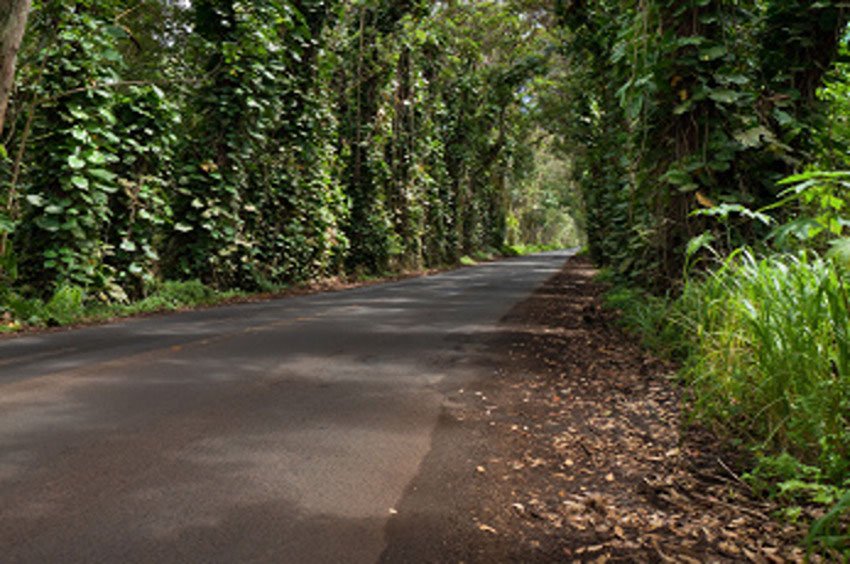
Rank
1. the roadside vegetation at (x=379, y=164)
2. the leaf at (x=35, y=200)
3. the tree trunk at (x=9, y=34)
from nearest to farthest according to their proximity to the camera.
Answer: the roadside vegetation at (x=379, y=164), the tree trunk at (x=9, y=34), the leaf at (x=35, y=200)

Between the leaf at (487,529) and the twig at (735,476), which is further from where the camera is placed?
the twig at (735,476)

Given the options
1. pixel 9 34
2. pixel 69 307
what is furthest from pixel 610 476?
pixel 69 307

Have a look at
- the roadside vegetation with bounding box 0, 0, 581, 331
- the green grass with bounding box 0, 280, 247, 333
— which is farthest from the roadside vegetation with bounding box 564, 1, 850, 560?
the green grass with bounding box 0, 280, 247, 333

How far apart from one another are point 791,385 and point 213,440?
3.24m

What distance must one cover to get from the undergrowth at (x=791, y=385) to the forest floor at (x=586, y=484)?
17cm

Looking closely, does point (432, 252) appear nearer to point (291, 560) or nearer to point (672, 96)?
point (672, 96)

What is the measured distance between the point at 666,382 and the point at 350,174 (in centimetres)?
1635

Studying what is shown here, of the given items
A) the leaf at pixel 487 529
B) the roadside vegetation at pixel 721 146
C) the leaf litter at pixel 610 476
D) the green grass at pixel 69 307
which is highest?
the roadside vegetation at pixel 721 146

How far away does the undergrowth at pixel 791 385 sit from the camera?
2.63 metres

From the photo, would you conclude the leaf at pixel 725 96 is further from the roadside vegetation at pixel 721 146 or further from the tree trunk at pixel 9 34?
the tree trunk at pixel 9 34

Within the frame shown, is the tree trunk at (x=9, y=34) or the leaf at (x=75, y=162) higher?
the tree trunk at (x=9, y=34)

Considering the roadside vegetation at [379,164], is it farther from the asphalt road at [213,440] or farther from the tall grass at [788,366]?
the asphalt road at [213,440]

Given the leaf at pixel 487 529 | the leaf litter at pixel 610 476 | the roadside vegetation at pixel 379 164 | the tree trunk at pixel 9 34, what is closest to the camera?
the leaf litter at pixel 610 476

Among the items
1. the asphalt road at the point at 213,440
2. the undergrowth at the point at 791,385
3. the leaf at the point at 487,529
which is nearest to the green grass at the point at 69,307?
the asphalt road at the point at 213,440
